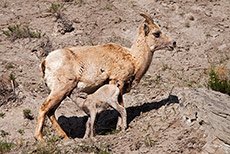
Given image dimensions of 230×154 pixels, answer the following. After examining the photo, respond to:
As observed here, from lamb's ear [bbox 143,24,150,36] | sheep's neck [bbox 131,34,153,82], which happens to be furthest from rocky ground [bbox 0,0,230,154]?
lamb's ear [bbox 143,24,150,36]

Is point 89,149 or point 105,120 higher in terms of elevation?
point 89,149

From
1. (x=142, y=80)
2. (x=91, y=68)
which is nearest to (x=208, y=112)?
(x=91, y=68)

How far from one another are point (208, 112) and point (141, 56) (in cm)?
264

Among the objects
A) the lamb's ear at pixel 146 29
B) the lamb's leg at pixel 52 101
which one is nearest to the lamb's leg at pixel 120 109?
the lamb's leg at pixel 52 101

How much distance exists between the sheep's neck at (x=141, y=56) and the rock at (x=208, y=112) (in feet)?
4.66

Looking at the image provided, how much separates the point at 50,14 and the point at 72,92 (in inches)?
304

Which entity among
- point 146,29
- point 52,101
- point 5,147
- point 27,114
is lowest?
point 27,114

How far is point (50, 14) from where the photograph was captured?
14.6 m

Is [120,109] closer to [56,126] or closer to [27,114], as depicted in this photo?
[56,126]

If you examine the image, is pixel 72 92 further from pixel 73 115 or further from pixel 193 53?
pixel 193 53

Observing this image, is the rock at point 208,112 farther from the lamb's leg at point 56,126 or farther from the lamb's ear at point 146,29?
the lamb's leg at point 56,126

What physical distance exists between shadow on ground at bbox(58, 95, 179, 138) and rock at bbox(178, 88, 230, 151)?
1.04 metres

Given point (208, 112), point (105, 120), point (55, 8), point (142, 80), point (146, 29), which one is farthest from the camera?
point (55, 8)

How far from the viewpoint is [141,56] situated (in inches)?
338
